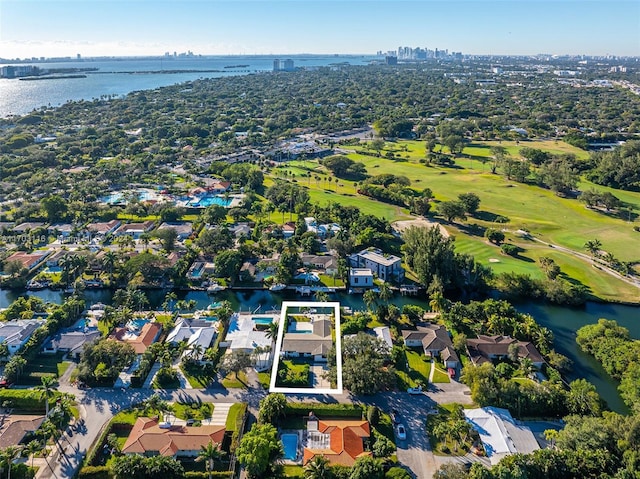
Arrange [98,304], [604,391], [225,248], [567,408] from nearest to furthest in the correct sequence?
[567,408] < [604,391] < [98,304] < [225,248]

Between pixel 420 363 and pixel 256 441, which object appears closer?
pixel 256 441

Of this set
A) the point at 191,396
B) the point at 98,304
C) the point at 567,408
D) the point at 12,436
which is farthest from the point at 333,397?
the point at 98,304

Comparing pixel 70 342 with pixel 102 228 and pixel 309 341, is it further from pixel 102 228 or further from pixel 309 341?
pixel 102 228

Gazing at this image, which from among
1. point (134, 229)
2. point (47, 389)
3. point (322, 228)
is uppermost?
point (134, 229)

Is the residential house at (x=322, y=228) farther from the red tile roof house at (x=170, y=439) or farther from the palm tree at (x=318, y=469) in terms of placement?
the palm tree at (x=318, y=469)

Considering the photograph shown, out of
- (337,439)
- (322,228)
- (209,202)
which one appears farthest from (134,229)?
(337,439)

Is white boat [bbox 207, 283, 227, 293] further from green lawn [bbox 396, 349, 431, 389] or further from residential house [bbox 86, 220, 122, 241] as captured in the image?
green lawn [bbox 396, 349, 431, 389]

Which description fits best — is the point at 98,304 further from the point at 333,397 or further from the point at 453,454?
the point at 453,454

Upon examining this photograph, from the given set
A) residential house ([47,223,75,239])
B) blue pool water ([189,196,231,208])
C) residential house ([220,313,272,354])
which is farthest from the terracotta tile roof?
blue pool water ([189,196,231,208])
